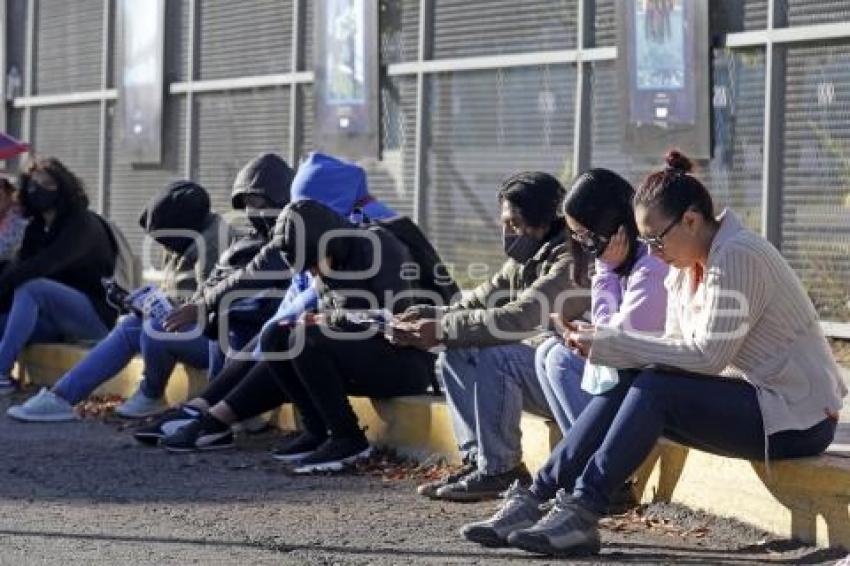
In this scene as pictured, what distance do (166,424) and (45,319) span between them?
2.61 metres

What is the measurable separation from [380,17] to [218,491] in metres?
6.30

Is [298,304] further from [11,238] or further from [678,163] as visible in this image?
[11,238]

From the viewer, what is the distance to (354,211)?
8.62 m

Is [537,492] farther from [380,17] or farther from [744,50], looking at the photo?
[380,17]

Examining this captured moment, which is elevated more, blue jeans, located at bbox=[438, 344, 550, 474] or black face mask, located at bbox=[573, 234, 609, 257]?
black face mask, located at bbox=[573, 234, 609, 257]

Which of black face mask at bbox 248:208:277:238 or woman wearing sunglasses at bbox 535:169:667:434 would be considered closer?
woman wearing sunglasses at bbox 535:169:667:434

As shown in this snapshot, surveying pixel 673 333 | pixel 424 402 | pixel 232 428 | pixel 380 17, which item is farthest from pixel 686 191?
pixel 380 17

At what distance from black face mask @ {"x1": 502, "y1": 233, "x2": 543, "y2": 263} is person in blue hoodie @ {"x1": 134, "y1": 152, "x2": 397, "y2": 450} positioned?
52.5 inches

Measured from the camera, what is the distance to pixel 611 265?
6.67m

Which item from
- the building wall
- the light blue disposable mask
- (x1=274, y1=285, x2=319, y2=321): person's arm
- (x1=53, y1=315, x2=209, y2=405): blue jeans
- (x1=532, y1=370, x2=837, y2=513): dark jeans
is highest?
the building wall

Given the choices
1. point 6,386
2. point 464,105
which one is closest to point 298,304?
point 6,386

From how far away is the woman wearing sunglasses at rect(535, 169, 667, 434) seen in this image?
6.48 m

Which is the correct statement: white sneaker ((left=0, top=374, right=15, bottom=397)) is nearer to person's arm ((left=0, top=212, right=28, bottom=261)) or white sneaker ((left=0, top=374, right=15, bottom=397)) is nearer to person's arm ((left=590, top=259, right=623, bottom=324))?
person's arm ((left=0, top=212, right=28, bottom=261))

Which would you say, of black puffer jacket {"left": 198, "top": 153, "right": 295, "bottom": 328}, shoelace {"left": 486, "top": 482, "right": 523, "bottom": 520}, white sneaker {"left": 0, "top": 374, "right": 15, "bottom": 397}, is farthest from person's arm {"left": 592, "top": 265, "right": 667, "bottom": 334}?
white sneaker {"left": 0, "top": 374, "right": 15, "bottom": 397}
